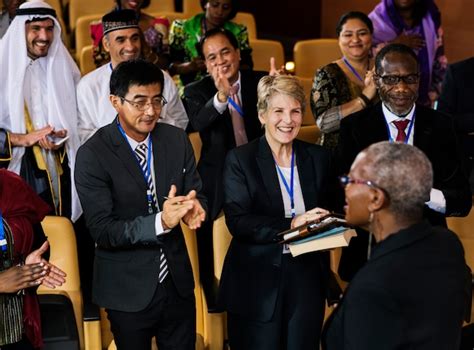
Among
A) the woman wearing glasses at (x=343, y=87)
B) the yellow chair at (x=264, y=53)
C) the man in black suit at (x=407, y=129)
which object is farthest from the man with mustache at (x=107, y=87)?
the yellow chair at (x=264, y=53)

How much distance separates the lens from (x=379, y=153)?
2533 millimetres

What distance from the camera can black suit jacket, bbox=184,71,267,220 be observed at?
442 centimetres

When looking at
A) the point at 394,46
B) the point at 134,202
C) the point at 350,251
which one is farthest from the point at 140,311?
the point at 394,46

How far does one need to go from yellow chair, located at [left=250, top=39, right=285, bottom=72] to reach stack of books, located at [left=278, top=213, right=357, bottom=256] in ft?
10.7

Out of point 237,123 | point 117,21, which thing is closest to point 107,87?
point 117,21

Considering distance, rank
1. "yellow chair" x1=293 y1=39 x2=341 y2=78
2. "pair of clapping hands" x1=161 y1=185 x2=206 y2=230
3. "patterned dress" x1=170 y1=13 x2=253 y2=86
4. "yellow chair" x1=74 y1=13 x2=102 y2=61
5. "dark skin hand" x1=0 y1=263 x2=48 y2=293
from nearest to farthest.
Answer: "dark skin hand" x1=0 y1=263 x2=48 y2=293
"pair of clapping hands" x1=161 y1=185 x2=206 y2=230
"patterned dress" x1=170 y1=13 x2=253 y2=86
"yellow chair" x1=293 y1=39 x2=341 y2=78
"yellow chair" x1=74 y1=13 x2=102 y2=61

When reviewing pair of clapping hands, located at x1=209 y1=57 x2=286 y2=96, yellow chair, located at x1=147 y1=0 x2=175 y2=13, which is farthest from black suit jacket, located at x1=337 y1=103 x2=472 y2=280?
yellow chair, located at x1=147 y1=0 x2=175 y2=13

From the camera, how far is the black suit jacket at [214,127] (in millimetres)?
4422

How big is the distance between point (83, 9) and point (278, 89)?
4.04 m

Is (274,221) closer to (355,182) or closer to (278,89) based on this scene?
(278,89)

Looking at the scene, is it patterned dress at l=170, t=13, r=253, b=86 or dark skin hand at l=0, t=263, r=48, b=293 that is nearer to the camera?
dark skin hand at l=0, t=263, r=48, b=293

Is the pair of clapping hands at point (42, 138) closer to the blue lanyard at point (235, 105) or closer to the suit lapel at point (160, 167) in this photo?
the blue lanyard at point (235, 105)

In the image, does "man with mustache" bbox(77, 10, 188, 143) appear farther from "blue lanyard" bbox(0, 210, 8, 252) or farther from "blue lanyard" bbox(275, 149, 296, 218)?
"blue lanyard" bbox(0, 210, 8, 252)

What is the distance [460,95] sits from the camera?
4832 mm
